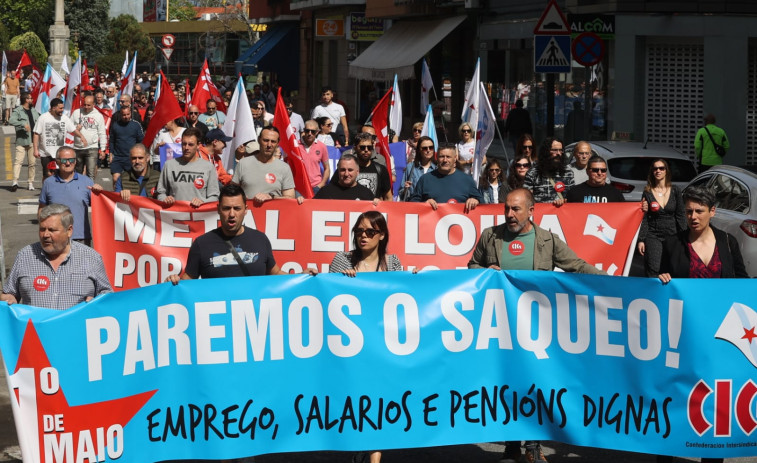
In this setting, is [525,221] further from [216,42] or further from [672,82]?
[216,42]

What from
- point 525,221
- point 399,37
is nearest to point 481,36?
point 399,37

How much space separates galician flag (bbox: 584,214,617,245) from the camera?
32.0ft

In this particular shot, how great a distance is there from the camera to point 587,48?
19.2 meters

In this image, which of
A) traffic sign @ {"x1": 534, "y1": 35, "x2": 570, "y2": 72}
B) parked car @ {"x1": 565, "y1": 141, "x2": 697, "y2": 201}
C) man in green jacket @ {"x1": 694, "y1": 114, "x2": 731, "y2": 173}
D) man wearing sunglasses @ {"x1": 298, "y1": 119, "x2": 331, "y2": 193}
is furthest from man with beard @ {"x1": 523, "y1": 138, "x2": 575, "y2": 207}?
man in green jacket @ {"x1": 694, "y1": 114, "x2": 731, "y2": 173}

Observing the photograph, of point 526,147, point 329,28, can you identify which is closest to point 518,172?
point 526,147

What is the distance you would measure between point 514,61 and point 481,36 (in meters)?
2.22

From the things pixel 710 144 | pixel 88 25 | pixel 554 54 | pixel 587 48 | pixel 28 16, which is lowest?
pixel 710 144

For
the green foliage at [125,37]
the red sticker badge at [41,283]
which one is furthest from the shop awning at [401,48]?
the green foliage at [125,37]

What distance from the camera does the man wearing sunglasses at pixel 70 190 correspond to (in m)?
10.5

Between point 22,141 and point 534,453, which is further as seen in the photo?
point 22,141

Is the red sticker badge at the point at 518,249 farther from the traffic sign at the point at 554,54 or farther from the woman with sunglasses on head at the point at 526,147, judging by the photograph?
the traffic sign at the point at 554,54

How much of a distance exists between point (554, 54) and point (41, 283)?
1178cm

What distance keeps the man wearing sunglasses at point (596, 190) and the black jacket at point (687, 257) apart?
9.29 feet

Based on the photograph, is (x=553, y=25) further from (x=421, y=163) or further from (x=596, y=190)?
(x=596, y=190)
